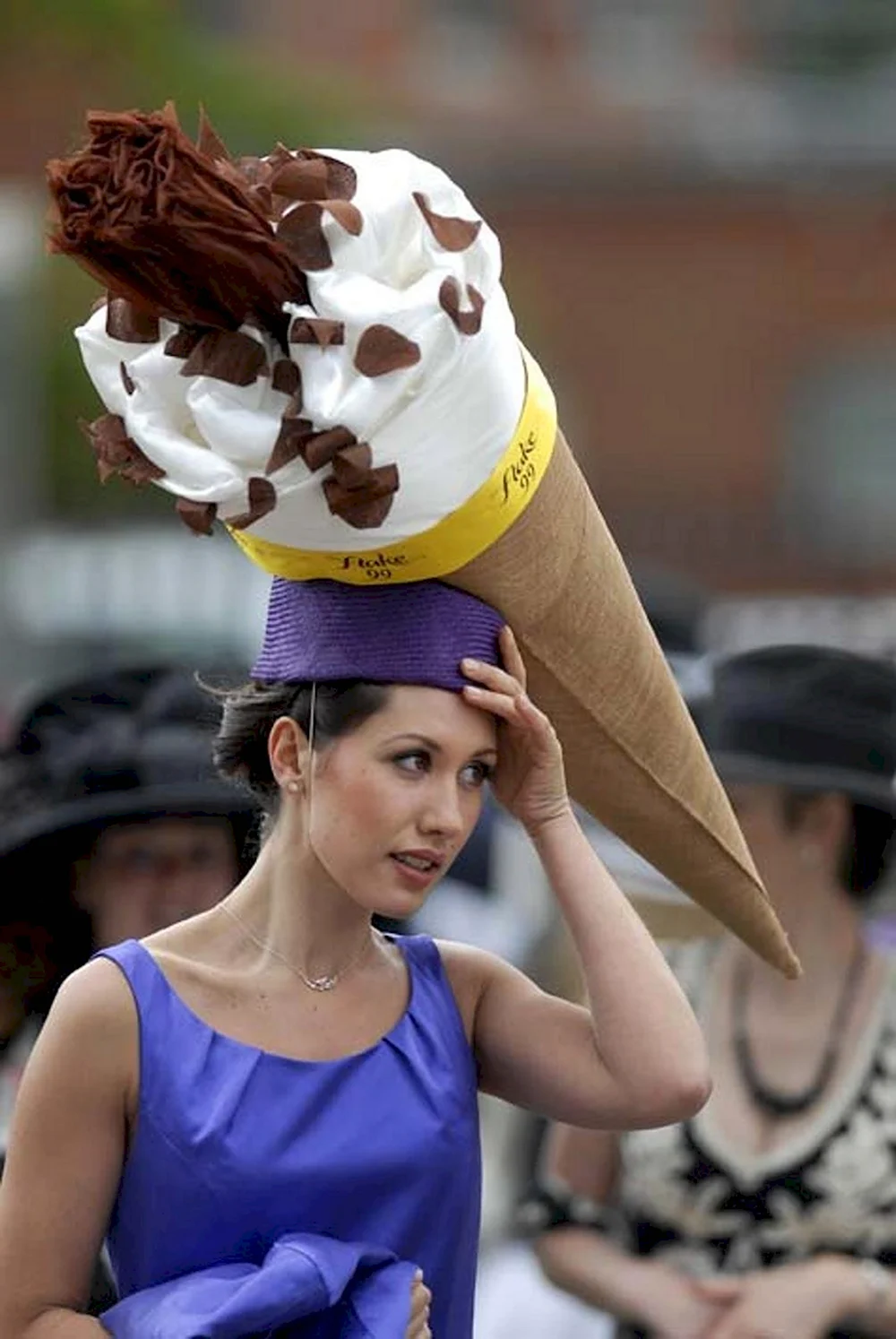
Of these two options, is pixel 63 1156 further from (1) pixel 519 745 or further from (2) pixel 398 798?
(1) pixel 519 745

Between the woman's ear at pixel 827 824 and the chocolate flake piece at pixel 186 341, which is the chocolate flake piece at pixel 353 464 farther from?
the woman's ear at pixel 827 824

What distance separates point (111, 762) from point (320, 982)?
1.88 m

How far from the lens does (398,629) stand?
307cm

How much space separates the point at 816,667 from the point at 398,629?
2.21m

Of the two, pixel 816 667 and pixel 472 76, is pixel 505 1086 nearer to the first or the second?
pixel 816 667

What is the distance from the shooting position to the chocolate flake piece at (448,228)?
2.90 meters

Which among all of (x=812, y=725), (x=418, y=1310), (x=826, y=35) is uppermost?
(x=418, y=1310)

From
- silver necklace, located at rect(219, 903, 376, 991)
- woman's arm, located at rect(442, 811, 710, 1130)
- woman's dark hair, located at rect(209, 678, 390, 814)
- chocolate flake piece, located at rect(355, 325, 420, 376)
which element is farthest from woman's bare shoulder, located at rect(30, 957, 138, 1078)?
chocolate flake piece, located at rect(355, 325, 420, 376)

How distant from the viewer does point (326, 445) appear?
9.36ft

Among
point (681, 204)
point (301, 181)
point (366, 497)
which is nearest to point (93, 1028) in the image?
point (366, 497)

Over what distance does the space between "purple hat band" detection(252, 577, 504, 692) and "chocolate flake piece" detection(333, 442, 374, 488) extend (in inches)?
8.2

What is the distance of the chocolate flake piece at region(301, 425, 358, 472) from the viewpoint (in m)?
2.85

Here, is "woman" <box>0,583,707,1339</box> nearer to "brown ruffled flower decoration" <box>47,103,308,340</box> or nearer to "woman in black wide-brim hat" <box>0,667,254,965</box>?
"brown ruffled flower decoration" <box>47,103,308,340</box>

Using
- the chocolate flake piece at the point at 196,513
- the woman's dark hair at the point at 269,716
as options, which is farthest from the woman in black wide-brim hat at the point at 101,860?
the chocolate flake piece at the point at 196,513
